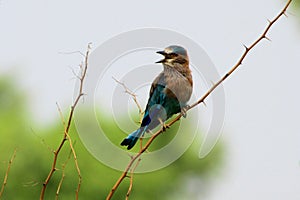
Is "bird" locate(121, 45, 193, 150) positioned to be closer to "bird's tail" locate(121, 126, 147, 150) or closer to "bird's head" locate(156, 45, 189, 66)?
"bird's head" locate(156, 45, 189, 66)

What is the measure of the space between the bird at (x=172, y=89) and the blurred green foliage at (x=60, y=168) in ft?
41.3

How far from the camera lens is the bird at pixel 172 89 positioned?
14.0ft

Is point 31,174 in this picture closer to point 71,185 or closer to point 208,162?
point 71,185

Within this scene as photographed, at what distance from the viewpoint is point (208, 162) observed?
22656mm

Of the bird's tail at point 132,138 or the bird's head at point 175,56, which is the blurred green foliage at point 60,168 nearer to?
the bird's head at point 175,56

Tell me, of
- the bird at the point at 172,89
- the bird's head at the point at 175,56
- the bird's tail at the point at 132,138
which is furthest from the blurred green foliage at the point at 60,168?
the bird's tail at the point at 132,138

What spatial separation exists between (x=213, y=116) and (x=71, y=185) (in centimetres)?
1544

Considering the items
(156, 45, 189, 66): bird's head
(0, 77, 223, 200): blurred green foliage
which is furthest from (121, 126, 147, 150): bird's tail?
(0, 77, 223, 200): blurred green foliage

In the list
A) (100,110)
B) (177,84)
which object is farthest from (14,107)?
(177,84)

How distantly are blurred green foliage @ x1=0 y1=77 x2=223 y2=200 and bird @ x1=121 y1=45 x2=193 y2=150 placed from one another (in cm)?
1260

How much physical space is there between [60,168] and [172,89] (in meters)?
13.5

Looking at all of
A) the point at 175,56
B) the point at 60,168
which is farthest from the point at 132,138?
the point at 60,168

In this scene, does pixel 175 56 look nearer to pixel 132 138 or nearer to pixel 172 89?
pixel 172 89

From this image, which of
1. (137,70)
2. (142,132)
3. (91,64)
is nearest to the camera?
(91,64)
